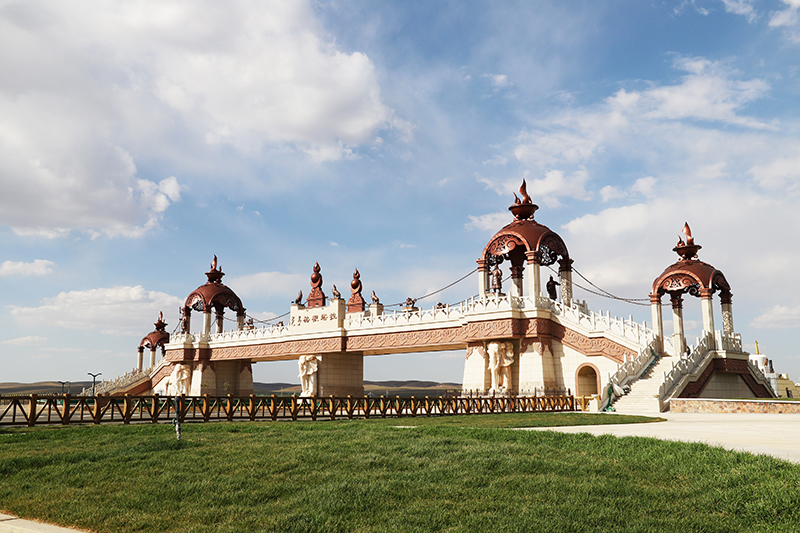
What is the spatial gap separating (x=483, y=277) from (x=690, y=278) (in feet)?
34.4

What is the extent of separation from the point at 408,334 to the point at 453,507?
29.8 metres

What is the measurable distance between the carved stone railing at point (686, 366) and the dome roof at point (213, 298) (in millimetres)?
34822

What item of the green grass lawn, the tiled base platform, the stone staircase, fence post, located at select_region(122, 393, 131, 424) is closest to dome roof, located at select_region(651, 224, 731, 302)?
the stone staircase

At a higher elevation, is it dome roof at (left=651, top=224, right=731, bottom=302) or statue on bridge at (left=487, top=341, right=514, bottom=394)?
dome roof at (left=651, top=224, right=731, bottom=302)

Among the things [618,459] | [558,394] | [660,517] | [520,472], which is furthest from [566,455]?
[558,394]

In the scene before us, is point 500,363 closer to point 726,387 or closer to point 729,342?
point 726,387

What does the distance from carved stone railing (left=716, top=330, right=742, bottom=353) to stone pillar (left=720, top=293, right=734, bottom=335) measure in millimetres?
273

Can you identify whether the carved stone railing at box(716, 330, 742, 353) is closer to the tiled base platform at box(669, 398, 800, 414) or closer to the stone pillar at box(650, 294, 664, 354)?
the stone pillar at box(650, 294, 664, 354)

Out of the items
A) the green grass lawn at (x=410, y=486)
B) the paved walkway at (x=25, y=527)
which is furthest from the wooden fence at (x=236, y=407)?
the paved walkway at (x=25, y=527)

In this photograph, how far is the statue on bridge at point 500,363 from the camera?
1205 inches

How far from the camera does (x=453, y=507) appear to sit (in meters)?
5.96

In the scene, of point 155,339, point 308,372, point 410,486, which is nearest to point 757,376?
point 308,372

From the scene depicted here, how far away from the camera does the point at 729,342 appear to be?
101 ft

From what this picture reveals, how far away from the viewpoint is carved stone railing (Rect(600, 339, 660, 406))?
80.5 ft
